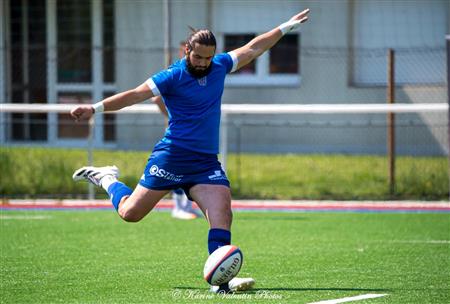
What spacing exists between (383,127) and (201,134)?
1080 cm

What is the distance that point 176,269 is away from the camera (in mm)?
8586

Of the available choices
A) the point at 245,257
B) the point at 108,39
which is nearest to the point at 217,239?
the point at 245,257

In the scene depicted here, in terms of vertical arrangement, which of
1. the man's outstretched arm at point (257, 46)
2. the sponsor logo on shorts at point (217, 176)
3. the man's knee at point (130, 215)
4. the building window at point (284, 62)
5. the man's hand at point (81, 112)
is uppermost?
the building window at point (284, 62)

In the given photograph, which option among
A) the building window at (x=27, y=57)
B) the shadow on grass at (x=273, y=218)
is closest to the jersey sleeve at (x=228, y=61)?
the shadow on grass at (x=273, y=218)

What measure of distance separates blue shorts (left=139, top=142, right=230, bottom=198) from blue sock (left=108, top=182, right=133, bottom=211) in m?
0.54

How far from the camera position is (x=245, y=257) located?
30.9 feet

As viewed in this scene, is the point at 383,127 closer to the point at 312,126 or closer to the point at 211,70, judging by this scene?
the point at 312,126

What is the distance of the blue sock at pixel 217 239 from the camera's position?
Result: 7215mm

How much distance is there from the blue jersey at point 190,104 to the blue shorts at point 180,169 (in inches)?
2.3

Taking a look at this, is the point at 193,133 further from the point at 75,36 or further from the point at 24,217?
the point at 75,36

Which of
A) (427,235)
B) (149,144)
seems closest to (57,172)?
(149,144)

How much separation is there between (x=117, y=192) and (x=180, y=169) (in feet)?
2.76

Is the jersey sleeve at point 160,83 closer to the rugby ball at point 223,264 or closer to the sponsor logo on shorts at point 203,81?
the sponsor logo on shorts at point 203,81

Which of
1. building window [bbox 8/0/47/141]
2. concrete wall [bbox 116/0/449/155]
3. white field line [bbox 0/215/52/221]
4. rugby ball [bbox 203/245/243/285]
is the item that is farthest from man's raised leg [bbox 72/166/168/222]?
building window [bbox 8/0/47/141]
